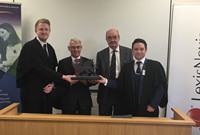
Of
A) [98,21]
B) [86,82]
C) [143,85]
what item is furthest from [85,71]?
[98,21]

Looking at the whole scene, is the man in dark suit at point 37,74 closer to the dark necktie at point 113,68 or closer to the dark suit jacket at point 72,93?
the dark suit jacket at point 72,93

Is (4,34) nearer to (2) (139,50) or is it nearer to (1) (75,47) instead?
(1) (75,47)

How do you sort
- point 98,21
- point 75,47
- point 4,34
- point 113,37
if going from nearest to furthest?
point 75,47
point 113,37
point 4,34
point 98,21

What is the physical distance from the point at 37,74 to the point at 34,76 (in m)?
0.05

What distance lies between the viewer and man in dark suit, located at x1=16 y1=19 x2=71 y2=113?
2584mm

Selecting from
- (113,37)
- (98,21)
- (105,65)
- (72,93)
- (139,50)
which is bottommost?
(72,93)

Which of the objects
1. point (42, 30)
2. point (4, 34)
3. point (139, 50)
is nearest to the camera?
point (139, 50)

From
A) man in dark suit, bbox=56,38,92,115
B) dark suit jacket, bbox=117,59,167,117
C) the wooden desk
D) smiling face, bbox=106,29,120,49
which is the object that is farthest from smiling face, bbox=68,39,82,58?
the wooden desk

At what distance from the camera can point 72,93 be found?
2775 mm

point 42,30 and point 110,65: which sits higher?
point 42,30

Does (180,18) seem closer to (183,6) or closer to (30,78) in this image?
(183,6)

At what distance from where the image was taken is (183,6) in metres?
3.29

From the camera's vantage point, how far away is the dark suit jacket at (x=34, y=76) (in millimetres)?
2582

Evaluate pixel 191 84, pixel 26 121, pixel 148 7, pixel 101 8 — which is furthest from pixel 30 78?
pixel 191 84
